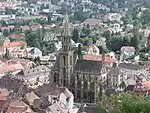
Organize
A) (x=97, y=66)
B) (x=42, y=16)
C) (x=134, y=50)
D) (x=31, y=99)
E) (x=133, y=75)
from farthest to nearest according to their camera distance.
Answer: (x=42, y=16) → (x=134, y=50) → (x=133, y=75) → (x=97, y=66) → (x=31, y=99)

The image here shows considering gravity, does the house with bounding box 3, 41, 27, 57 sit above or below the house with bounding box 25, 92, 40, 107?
below

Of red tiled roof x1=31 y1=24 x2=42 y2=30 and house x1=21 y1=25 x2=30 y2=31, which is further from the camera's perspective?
red tiled roof x1=31 y1=24 x2=42 y2=30

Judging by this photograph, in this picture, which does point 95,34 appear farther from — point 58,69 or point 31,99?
point 31,99

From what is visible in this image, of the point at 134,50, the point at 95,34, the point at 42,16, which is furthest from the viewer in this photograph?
the point at 42,16

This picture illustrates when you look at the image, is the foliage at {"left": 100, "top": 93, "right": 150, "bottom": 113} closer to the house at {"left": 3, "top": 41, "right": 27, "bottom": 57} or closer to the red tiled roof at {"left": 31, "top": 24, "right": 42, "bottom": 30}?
the house at {"left": 3, "top": 41, "right": 27, "bottom": 57}

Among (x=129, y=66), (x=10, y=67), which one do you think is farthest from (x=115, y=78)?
(x=10, y=67)

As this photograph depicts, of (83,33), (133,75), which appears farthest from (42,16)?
(133,75)

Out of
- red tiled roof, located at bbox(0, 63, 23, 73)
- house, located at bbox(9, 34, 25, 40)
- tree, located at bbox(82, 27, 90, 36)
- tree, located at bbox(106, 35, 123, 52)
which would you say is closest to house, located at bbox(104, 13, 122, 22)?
tree, located at bbox(82, 27, 90, 36)
